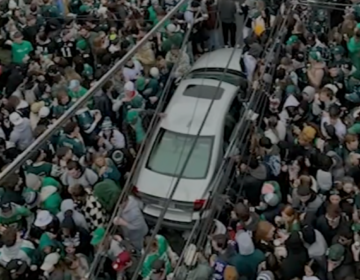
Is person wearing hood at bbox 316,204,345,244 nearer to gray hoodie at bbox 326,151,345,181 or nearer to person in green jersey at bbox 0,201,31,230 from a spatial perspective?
gray hoodie at bbox 326,151,345,181

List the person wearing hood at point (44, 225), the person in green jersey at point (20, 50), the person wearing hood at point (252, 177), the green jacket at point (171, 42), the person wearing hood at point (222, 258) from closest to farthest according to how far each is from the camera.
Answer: the person wearing hood at point (222, 258) → the person wearing hood at point (44, 225) → the person wearing hood at point (252, 177) → the green jacket at point (171, 42) → the person in green jersey at point (20, 50)

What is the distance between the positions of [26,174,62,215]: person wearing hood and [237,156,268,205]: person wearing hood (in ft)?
6.41

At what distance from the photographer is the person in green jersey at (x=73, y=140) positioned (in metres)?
9.38

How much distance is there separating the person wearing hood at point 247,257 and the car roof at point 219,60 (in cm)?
382

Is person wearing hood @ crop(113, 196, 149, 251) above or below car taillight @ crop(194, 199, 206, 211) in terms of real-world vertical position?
above

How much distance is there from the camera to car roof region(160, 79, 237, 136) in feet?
31.7

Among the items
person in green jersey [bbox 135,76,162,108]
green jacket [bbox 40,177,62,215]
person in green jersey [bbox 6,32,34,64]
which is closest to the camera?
green jacket [bbox 40,177,62,215]

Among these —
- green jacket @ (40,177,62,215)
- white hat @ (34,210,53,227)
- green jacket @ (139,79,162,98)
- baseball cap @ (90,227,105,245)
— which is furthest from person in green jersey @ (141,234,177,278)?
green jacket @ (139,79,162,98)

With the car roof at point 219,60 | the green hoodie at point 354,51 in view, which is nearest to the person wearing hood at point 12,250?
the car roof at point 219,60

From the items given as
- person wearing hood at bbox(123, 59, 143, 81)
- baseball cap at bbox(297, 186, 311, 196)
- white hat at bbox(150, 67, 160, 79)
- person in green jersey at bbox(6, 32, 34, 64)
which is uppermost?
baseball cap at bbox(297, 186, 311, 196)

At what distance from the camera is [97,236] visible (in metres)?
7.97

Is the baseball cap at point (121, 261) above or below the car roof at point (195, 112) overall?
below

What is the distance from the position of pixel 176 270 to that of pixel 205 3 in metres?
6.27

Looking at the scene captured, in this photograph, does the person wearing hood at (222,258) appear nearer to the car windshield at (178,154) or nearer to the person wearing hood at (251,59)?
the car windshield at (178,154)
